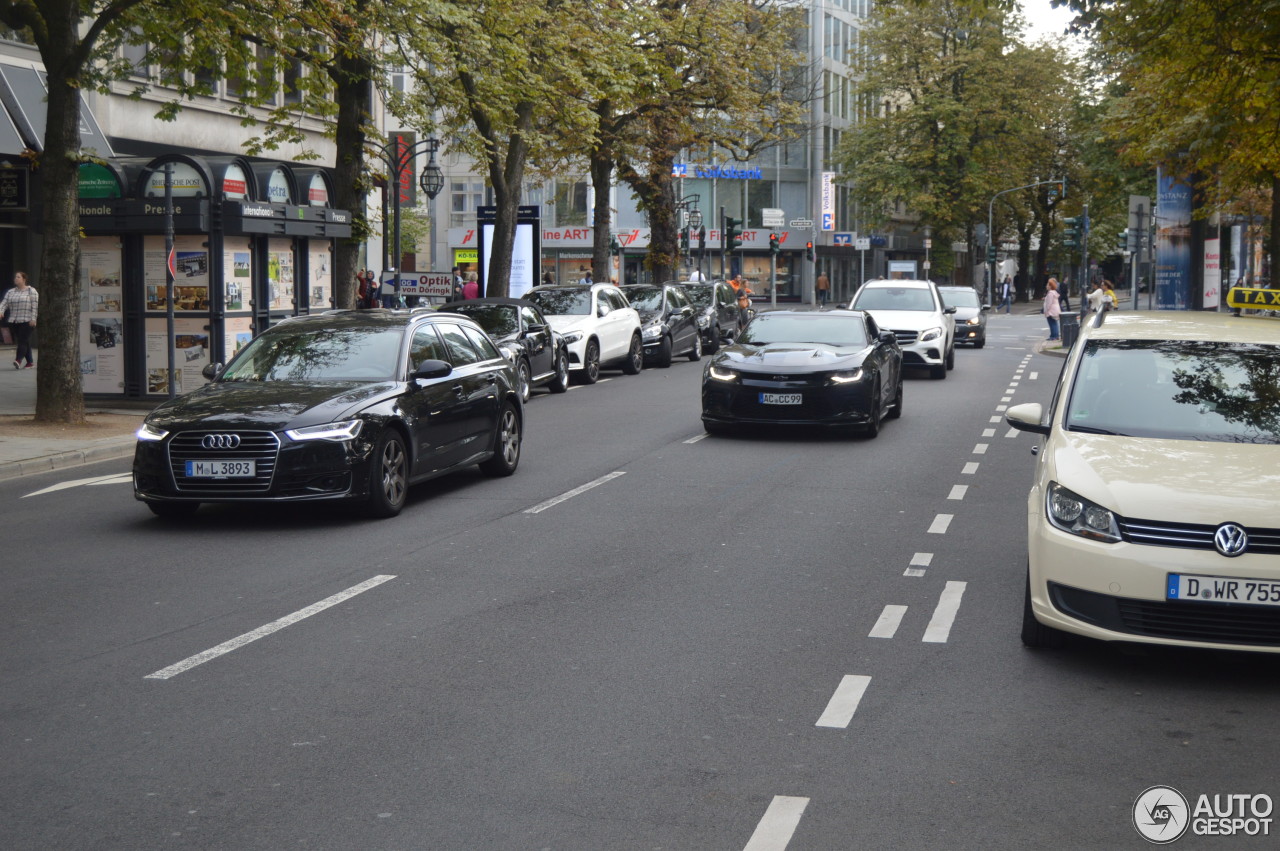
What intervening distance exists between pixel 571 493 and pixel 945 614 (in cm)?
510

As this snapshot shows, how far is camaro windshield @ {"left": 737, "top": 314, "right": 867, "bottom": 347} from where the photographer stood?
1736cm

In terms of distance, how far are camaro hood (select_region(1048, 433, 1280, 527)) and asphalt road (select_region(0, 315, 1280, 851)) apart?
2.60 feet

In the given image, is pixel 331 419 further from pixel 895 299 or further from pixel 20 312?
pixel 20 312

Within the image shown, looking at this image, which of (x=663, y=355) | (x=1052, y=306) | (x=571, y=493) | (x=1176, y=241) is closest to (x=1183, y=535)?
(x=571, y=493)

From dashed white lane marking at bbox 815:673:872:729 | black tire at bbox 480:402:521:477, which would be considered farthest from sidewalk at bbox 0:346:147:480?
dashed white lane marking at bbox 815:673:872:729

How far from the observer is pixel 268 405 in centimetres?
1080

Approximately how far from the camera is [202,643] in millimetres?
7273

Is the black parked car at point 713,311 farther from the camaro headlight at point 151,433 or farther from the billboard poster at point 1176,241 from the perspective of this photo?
the camaro headlight at point 151,433

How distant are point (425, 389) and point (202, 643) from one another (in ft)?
15.8

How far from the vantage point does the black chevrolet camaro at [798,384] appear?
1630 cm

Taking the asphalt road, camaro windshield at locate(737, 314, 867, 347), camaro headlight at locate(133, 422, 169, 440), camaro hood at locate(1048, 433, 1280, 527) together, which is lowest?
the asphalt road

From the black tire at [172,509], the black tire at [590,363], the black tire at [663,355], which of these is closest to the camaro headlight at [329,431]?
the black tire at [172,509]

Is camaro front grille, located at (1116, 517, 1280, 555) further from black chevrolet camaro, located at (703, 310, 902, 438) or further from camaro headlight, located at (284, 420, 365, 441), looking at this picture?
black chevrolet camaro, located at (703, 310, 902, 438)

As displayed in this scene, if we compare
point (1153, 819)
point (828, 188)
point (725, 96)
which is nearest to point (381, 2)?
point (1153, 819)
